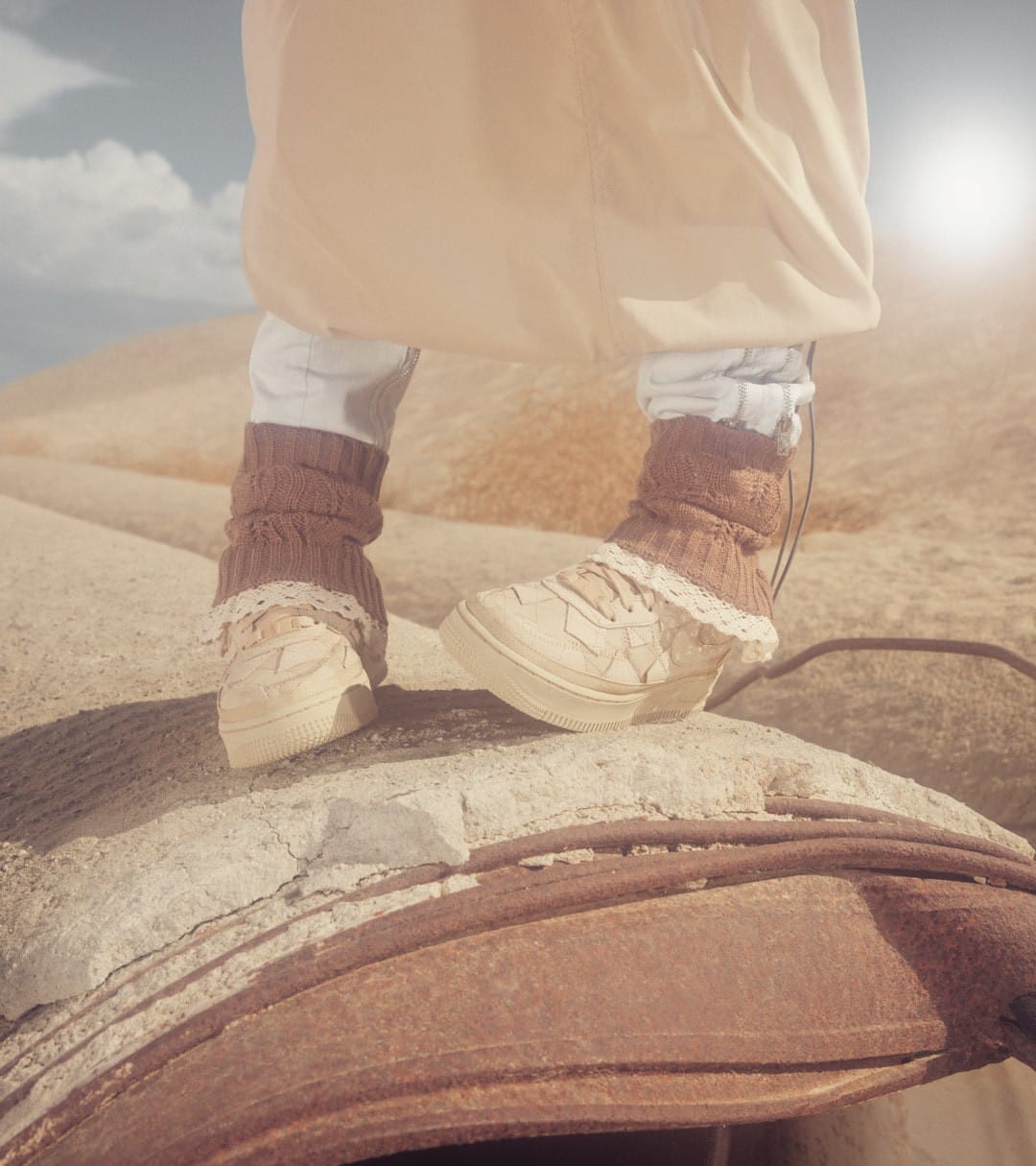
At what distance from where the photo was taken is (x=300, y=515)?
913 mm

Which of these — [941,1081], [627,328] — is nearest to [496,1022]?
[941,1081]

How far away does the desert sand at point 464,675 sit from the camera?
2.12 ft

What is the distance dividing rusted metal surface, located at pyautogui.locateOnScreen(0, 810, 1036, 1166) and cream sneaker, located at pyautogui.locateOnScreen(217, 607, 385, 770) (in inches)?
9.1

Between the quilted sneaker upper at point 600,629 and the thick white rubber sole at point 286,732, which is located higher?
the quilted sneaker upper at point 600,629

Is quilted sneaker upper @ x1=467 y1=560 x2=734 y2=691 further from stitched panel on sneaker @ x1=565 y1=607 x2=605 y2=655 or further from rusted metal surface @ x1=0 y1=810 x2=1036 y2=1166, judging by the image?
rusted metal surface @ x1=0 y1=810 x2=1036 y2=1166

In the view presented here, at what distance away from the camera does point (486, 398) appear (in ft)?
8.49

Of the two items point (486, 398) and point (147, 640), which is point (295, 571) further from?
point (486, 398)

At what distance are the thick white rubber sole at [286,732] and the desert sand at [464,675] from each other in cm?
1

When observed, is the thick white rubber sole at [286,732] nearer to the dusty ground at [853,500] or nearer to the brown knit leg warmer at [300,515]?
the brown knit leg warmer at [300,515]

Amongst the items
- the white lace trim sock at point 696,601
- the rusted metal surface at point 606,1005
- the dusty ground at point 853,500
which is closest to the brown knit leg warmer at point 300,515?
the white lace trim sock at point 696,601

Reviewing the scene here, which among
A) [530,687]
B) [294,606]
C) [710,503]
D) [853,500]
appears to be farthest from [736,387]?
[853,500]

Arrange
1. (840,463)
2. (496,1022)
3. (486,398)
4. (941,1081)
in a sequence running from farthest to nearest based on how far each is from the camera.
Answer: (486,398) < (840,463) < (941,1081) < (496,1022)

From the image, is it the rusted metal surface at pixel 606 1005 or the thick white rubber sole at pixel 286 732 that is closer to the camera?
the rusted metal surface at pixel 606 1005

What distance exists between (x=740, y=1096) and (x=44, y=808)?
56cm
